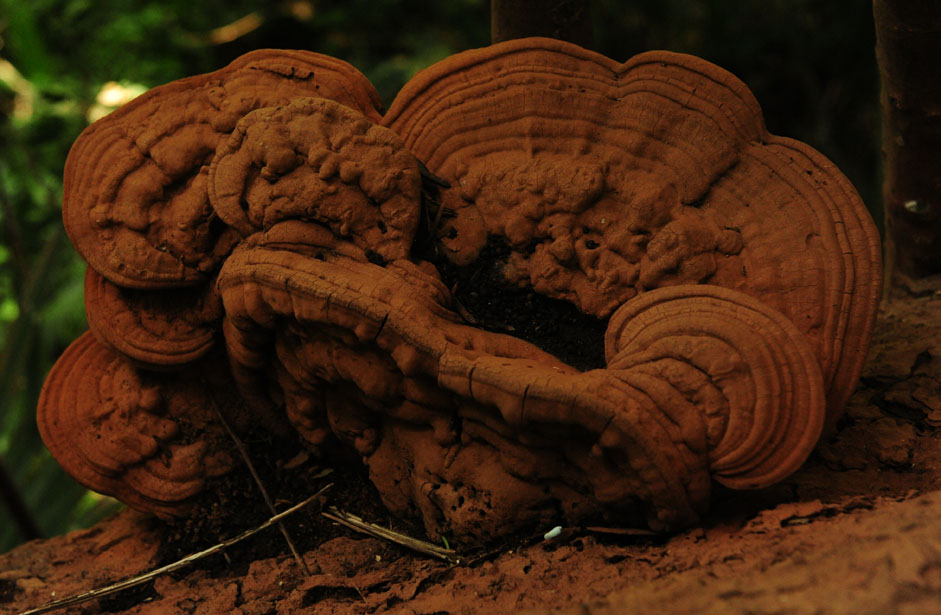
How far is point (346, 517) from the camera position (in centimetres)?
247

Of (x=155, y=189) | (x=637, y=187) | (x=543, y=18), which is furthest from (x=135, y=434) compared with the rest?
(x=543, y=18)

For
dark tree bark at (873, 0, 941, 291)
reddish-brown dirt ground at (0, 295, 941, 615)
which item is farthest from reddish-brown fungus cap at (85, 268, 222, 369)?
dark tree bark at (873, 0, 941, 291)

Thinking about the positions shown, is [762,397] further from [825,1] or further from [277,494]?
[825,1]

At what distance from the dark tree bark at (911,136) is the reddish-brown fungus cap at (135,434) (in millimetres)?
2728

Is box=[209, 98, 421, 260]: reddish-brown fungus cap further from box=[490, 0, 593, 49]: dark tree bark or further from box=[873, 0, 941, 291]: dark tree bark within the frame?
box=[873, 0, 941, 291]: dark tree bark

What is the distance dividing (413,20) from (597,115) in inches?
244

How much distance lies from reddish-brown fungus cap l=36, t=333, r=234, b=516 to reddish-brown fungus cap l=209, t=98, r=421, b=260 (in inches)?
30.5

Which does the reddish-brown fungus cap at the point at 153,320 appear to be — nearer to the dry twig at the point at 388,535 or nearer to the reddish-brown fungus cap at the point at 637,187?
the dry twig at the point at 388,535

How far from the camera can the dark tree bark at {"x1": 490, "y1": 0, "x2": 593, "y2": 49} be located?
9.15 ft

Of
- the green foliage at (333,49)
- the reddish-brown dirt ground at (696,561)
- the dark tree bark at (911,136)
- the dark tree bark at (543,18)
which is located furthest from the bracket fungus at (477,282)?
the green foliage at (333,49)

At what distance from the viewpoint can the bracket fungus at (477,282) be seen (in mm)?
1783

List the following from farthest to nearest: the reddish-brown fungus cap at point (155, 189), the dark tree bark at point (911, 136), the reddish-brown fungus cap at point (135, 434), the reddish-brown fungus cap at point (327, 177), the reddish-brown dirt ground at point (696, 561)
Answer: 1. the dark tree bark at point (911, 136)
2. the reddish-brown fungus cap at point (135, 434)
3. the reddish-brown fungus cap at point (155, 189)
4. the reddish-brown fungus cap at point (327, 177)
5. the reddish-brown dirt ground at point (696, 561)

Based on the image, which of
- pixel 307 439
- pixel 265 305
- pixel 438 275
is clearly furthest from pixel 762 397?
pixel 307 439

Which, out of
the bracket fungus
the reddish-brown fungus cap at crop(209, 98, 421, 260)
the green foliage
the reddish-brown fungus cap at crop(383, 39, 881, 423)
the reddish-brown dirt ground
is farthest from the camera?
the green foliage
